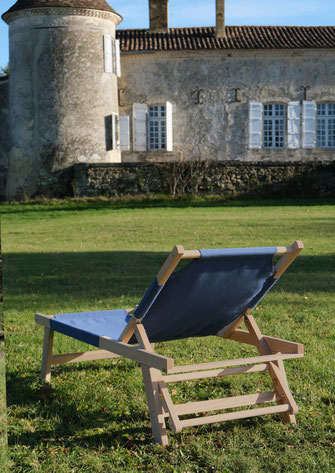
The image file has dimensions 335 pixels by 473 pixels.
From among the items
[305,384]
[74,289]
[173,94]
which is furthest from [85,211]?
[305,384]

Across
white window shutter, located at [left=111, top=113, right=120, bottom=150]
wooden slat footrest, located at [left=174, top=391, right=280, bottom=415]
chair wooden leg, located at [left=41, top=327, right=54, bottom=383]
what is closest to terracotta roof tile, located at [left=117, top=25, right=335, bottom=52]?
white window shutter, located at [left=111, top=113, right=120, bottom=150]

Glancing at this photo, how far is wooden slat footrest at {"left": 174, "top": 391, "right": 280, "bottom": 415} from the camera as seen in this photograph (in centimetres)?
346

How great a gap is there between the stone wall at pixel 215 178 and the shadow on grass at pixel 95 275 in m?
12.9

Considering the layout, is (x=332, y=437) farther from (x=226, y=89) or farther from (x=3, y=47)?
(x=226, y=89)

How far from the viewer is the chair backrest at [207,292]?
354cm

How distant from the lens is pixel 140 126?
2691cm

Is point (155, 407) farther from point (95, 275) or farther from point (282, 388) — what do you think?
point (95, 275)

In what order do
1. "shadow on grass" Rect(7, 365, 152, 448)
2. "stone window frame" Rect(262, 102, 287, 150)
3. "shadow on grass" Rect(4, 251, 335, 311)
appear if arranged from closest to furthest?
"shadow on grass" Rect(7, 365, 152, 448), "shadow on grass" Rect(4, 251, 335, 311), "stone window frame" Rect(262, 102, 287, 150)

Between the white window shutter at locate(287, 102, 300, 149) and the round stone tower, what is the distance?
24.0ft

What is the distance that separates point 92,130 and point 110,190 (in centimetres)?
259

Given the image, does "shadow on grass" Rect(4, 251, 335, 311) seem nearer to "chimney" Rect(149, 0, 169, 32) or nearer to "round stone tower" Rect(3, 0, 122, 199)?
"round stone tower" Rect(3, 0, 122, 199)

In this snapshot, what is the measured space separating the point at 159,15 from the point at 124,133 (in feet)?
18.0

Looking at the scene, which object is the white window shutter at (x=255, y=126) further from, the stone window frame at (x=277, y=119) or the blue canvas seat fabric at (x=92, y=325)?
the blue canvas seat fabric at (x=92, y=325)

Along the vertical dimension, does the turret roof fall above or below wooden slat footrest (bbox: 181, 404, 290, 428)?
above
